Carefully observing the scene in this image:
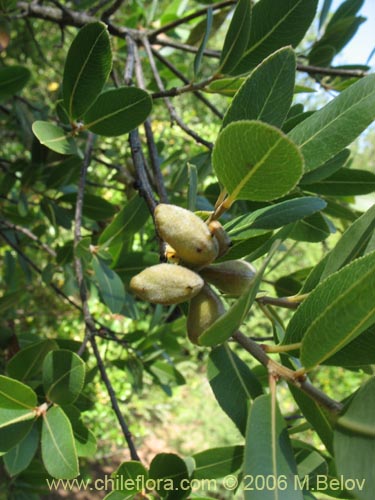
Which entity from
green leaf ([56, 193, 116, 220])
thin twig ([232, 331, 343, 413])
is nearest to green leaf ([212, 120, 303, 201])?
thin twig ([232, 331, 343, 413])

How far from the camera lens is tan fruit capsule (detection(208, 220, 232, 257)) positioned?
0.57 metres

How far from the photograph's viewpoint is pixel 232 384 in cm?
66

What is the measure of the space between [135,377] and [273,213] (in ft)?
2.98

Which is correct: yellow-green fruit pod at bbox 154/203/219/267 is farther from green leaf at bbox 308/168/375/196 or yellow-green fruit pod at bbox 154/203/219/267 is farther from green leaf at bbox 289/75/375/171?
green leaf at bbox 308/168/375/196

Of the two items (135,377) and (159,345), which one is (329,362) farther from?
(159,345)

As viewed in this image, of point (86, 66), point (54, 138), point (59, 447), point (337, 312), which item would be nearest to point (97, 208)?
point (54, 138)

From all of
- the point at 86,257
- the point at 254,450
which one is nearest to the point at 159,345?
the point at 86,257

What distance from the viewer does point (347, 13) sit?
1344mm

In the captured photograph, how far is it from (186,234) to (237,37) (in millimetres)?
451

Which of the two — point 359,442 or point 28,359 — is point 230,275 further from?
point 28,359

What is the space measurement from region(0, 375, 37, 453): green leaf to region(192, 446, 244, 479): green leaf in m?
0.28

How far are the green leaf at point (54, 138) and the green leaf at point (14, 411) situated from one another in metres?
0.39

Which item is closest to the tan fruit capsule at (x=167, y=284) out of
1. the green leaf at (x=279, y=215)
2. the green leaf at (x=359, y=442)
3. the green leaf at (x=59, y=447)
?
the green leaf at (x=279, y=215)

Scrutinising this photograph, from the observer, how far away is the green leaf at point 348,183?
2.91ft
